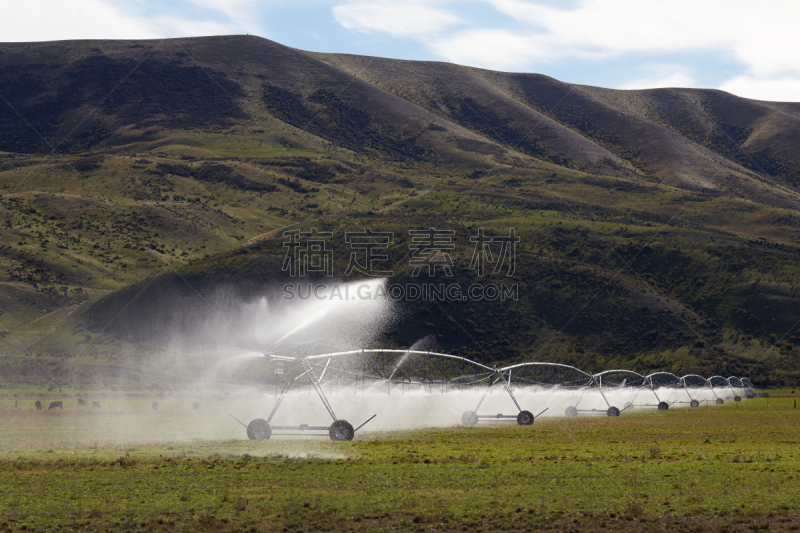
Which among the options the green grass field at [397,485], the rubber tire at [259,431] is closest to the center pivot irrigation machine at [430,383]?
the rubber tire at [259,431]

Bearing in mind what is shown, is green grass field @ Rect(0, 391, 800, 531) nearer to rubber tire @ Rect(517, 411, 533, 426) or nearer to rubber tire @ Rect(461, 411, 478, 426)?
rubber tire @ Rect(461, 411, 478, 426)

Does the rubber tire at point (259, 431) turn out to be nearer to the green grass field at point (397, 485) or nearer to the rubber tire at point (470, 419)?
Result: the green grass field at point (397, 485)

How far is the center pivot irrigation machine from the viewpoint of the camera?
4862 centimetres

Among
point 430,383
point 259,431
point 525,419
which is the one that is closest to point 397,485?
point 259,431

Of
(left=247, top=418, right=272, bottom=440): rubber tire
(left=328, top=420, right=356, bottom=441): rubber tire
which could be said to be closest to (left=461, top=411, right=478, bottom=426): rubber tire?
(left=328, top=420, right=356, bottom=441): rubber tire

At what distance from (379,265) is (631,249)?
75.6 metres

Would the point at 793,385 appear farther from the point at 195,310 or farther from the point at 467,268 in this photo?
the point at 195,310

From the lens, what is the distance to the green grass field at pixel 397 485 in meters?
23.5

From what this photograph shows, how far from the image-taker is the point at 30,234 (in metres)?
193

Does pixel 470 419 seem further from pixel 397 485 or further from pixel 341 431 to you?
pixel 397 485

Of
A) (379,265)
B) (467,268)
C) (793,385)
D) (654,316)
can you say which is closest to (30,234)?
(379,265)

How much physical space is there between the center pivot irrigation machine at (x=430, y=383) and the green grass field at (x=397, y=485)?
385 cm

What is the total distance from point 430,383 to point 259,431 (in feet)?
87.3

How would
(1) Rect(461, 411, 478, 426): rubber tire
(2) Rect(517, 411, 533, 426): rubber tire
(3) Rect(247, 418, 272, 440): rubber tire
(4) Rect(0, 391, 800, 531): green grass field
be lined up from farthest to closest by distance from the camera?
(1) Rect(461, 411, 478, 426): rubber tire
(2) Rect(517, 411, 533, 426): rubber tire
(3) Rect(247, 418, 272, 440): rubber tire
(4) Rect(0, 391, 800, 531): green grass field
